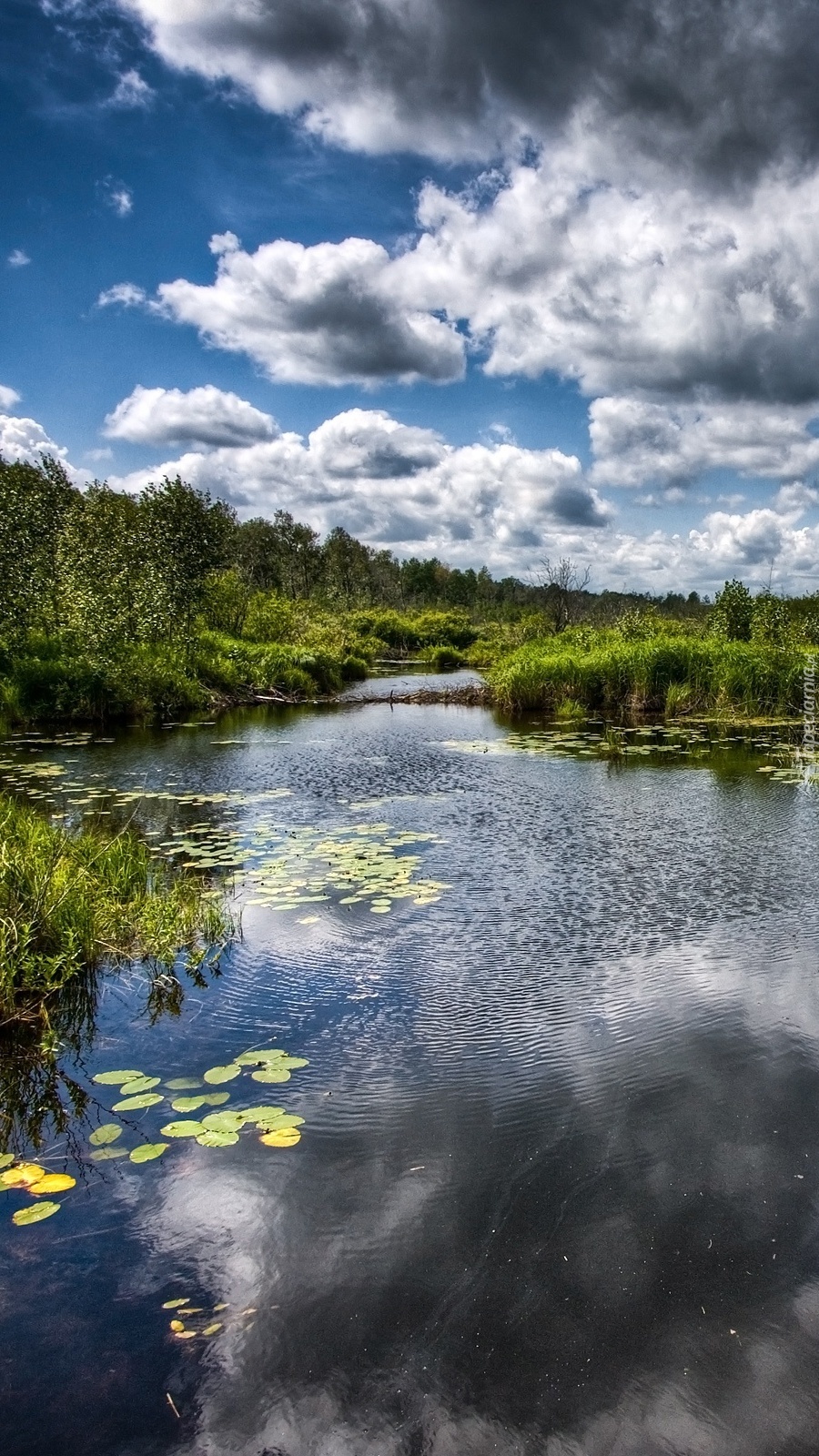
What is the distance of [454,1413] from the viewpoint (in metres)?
2.47

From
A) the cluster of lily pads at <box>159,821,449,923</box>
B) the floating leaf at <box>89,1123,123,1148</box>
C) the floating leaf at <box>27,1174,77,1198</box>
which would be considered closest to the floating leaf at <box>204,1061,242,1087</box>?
the floating leaf at <box>89,1123,123,1148</box>

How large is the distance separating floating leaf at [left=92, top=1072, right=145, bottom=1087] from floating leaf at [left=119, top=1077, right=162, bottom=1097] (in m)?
0.04

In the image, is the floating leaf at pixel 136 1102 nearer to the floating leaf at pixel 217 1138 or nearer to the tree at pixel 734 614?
the floating leaf at pixel 217 1138

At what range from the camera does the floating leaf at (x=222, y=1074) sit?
4.30 m

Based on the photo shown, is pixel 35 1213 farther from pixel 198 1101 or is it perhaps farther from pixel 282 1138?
pixel 282 1138

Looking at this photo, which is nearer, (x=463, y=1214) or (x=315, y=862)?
(x=463, y=1214)

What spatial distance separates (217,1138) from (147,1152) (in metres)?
0.30

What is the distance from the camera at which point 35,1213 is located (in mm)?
3336

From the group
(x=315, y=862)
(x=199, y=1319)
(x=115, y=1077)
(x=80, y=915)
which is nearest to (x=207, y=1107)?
(x=115, y=1077)

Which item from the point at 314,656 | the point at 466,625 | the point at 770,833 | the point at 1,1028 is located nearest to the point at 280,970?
the point at 1,1028

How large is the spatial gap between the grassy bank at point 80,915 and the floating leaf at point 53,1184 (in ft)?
4.54

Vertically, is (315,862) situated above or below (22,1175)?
above

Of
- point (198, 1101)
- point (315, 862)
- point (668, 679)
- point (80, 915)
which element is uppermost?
point (668, 679)

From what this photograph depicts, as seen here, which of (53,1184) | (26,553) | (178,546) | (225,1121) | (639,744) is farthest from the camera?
(178,546)
